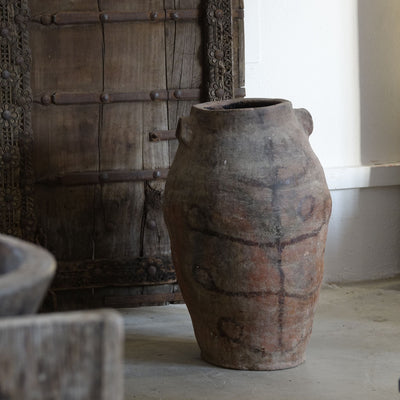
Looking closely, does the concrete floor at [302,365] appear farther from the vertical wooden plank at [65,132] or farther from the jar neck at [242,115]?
the jar neck at [242,115]

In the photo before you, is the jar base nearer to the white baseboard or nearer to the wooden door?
the wooden door

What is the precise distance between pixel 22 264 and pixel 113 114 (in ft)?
7.10

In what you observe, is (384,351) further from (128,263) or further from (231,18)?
(231,18)

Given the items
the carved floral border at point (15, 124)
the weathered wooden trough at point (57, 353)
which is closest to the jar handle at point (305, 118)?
the carved floral border at point (15, 124)

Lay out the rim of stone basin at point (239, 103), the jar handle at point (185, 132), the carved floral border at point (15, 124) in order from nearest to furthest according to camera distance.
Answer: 1. the jar handle at point (185, 132)
2. the rim of stone basin at point (239, 103)
3. the carved floral border at point (15, 124)

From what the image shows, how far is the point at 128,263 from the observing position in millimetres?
3400

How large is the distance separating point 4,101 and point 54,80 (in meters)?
0.22

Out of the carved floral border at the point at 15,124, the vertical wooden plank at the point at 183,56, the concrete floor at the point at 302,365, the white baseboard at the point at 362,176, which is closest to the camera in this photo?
the concrete floor at the point at 302,365

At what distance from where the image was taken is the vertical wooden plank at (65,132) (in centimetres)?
324

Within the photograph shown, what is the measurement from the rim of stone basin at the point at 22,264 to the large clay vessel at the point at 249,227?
1.34m

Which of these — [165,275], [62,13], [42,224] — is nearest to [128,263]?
[165,275]

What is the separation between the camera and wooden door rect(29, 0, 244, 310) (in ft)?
10.6

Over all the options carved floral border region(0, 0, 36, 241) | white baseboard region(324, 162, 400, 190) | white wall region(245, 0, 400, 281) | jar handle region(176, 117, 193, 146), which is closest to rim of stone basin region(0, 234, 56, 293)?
jar handle region(176, 117, 193, 146)

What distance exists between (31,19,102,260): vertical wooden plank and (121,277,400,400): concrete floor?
44cm
